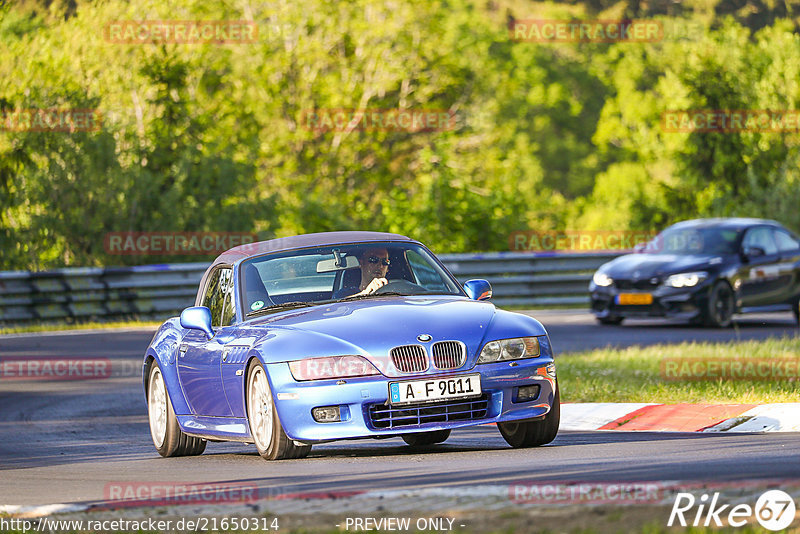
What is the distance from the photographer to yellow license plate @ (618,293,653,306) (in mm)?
20812

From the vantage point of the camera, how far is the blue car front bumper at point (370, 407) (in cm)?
851

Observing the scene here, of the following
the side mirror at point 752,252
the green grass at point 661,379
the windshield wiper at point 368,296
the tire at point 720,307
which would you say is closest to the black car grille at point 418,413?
the windshield wiper at point 368,296

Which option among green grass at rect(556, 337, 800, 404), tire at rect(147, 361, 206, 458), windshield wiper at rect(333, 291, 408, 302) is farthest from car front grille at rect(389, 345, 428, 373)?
green grass at rect(556, 337, 800, 404)

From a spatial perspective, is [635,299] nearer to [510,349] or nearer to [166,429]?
[166,429]

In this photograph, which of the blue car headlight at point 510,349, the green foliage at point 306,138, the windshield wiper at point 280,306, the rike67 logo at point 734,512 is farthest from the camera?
the green foliage at point 306,138

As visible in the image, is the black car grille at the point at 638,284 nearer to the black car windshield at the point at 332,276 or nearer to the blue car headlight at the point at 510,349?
the black car windshield at the point at 332,276

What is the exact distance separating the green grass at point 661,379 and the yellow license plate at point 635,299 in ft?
11.6

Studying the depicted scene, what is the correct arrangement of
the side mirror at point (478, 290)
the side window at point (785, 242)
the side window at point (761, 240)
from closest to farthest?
the side mirror at point (478, 290)
the side window at point (761, 240)
the side window at point (785, 242)

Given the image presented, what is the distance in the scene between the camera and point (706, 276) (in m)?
20.8

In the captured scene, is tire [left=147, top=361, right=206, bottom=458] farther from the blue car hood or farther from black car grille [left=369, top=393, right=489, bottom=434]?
black car grille [left=369, top=393, right=489, bottom=434]

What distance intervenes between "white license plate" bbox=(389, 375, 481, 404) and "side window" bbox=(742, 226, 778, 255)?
14.1m

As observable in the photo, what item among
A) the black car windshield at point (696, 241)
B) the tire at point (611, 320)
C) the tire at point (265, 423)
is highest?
the tire at point (265, 423)

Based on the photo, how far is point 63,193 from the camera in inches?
1112

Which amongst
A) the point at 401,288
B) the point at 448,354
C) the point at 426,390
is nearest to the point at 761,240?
the point at 401,288
